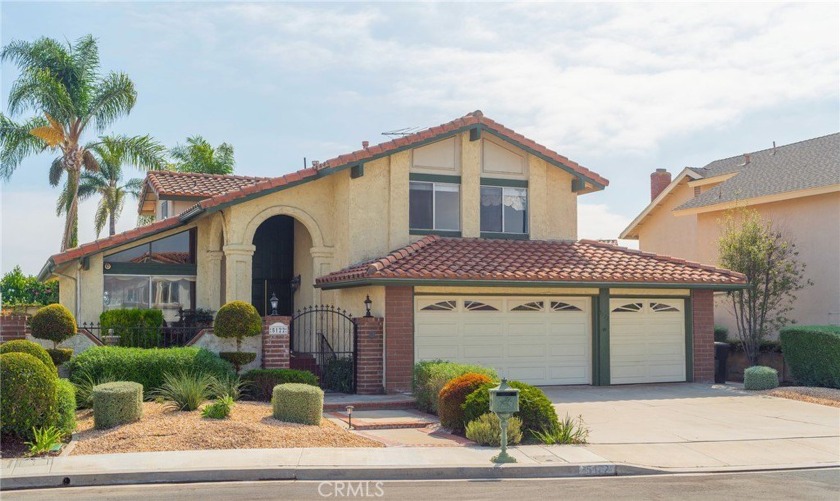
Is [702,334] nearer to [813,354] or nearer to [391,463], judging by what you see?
[813,354]

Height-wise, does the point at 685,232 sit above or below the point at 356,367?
above

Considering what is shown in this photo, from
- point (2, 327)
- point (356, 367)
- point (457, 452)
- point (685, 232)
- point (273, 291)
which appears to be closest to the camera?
point (457, 452)

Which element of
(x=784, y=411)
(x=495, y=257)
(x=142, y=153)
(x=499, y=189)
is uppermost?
(x=142, y=153)

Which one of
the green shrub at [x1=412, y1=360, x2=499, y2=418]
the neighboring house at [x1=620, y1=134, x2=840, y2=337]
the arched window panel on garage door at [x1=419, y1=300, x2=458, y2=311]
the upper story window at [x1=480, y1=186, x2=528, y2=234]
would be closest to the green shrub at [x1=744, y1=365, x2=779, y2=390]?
the neighboring house at [x1=620, y1=134, x2=840, y2=337]

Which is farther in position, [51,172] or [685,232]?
[51,172]

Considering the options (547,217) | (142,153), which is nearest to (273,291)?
(547,217)

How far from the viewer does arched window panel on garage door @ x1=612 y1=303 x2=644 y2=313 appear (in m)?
22.2

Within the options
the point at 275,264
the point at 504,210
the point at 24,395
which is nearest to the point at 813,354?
the point at 504,210

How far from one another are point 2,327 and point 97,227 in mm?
30712

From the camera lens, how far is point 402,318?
1980cm

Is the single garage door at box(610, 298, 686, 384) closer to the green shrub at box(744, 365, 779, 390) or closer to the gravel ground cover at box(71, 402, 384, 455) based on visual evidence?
the green shrub at box(744, 365, 779, 390)

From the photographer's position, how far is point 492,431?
13430mm

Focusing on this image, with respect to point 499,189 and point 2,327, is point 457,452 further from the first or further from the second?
point 499,189

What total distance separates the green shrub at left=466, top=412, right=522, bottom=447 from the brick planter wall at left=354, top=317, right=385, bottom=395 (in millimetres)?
6041
